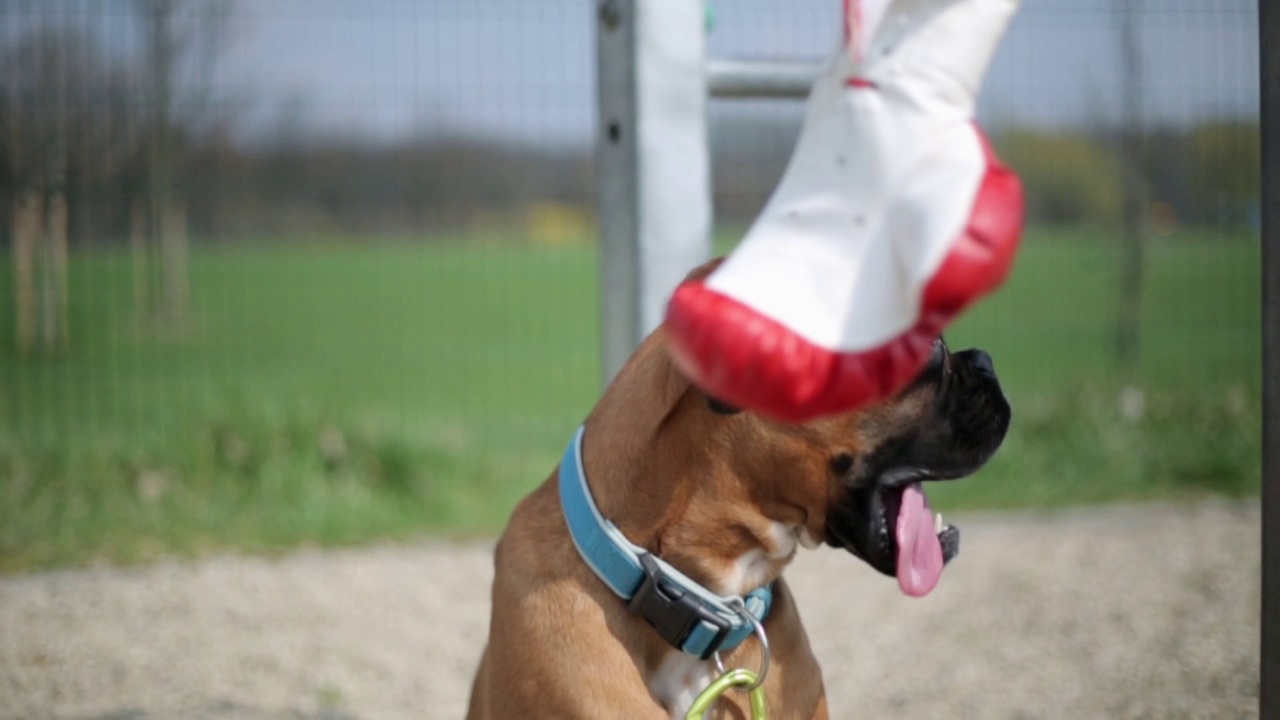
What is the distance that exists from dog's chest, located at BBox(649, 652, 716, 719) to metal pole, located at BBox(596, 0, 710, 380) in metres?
1.02

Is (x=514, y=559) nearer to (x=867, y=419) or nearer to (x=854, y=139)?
(x=867, y=419)

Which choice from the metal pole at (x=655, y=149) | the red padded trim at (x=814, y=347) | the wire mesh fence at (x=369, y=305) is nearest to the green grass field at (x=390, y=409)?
the wire mesh fence at (x=369, y=305)

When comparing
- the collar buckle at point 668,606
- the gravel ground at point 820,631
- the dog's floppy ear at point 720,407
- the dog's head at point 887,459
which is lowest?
the gravel ground at point 820,631

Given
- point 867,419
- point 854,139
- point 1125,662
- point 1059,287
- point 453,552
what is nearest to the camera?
point 854,139

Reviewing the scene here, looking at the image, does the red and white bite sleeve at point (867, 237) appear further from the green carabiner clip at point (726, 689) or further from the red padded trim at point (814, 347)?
the green carabiner clip at point (726, 689)

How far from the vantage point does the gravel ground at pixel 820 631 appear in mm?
4066

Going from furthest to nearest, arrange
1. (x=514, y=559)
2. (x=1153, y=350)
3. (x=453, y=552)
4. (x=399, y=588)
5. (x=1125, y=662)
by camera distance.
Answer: (x=1153, y=350), (x=453, y=552), (x=399, y=588), (x=1125, y=662), (x=514, y=559)

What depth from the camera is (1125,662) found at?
432 centimetres

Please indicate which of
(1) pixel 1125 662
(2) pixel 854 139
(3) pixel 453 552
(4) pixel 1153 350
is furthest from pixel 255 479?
(4) pixel 1153 350

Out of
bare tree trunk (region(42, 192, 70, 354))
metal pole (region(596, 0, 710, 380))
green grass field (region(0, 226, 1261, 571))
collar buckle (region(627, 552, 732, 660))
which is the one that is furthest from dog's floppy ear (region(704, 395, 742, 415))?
bare tree trunk (region(42, 192, 70, 354))

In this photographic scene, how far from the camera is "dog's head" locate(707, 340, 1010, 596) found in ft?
7.06

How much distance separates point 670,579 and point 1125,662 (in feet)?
9.07

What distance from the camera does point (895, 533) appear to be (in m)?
2.21

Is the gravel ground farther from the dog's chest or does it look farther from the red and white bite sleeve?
the red and white bite sleeve
